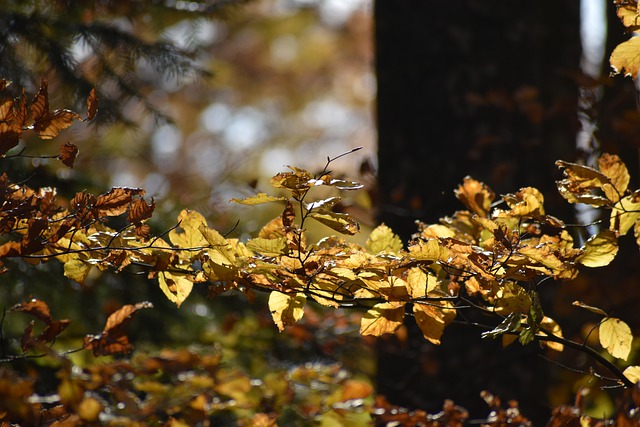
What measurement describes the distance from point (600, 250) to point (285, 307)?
508 mm

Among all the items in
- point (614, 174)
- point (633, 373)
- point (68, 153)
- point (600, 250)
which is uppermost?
point (68, 153)

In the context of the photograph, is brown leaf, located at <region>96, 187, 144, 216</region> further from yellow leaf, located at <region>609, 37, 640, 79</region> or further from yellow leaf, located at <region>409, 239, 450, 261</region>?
yellow leaf, located at <region>609, 37, 640, 79</region>

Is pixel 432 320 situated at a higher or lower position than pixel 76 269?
lower

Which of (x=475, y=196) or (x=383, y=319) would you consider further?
(x=475, y=196)

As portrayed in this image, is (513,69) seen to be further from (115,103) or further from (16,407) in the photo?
(16,407)

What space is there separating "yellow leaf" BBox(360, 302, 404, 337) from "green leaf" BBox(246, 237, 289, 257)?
177mm

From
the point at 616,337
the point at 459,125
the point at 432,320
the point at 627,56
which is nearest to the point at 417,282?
the point at 432,320

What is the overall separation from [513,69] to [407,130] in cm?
46

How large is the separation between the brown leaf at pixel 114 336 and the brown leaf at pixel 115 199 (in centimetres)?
18

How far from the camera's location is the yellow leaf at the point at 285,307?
1.07m

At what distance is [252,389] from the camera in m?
1.84

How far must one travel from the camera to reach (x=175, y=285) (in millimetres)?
1142

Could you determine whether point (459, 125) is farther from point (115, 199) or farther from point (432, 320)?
point (115, 199)

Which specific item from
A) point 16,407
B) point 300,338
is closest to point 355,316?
point 300,338
